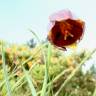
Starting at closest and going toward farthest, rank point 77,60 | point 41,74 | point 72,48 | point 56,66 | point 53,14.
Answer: point 72,48
point 53,14
point 41,74
point 56,66
point 77,60

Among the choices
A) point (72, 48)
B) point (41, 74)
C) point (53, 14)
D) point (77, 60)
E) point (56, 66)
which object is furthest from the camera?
point (77, 60)

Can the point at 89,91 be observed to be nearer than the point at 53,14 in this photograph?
No

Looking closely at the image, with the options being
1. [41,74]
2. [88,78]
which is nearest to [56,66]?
[41,74]

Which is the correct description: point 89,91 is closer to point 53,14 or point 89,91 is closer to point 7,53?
point 7,53

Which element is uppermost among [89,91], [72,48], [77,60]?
[72,48]

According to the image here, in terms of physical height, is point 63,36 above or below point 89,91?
above

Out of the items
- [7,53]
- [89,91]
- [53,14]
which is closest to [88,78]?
[89,91]
